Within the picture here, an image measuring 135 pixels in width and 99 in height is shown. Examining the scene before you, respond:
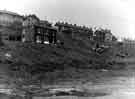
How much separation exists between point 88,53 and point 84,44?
7930mm

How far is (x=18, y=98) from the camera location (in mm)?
14820

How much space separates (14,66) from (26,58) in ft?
15.5

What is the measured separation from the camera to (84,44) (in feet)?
181

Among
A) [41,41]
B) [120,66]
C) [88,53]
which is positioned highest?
[41,41]

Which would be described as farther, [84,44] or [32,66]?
[84,44]

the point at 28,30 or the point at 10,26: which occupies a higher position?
the point at 10,26

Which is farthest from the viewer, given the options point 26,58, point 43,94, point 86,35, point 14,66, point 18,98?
point 86,35

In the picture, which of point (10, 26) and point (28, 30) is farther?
point (10, 26)

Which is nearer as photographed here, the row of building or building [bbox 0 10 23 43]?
building [bbox 0 10 23 43]

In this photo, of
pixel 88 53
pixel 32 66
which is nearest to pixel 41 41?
pixel 88 53

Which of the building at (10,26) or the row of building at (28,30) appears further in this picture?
the row of building at (28,30)

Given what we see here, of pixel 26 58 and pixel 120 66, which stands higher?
pixel 26 58

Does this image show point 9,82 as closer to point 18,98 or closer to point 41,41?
point 18,98

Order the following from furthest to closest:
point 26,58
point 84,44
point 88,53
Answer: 1. point 84,44
2. point 88,53
3. point 26,58
